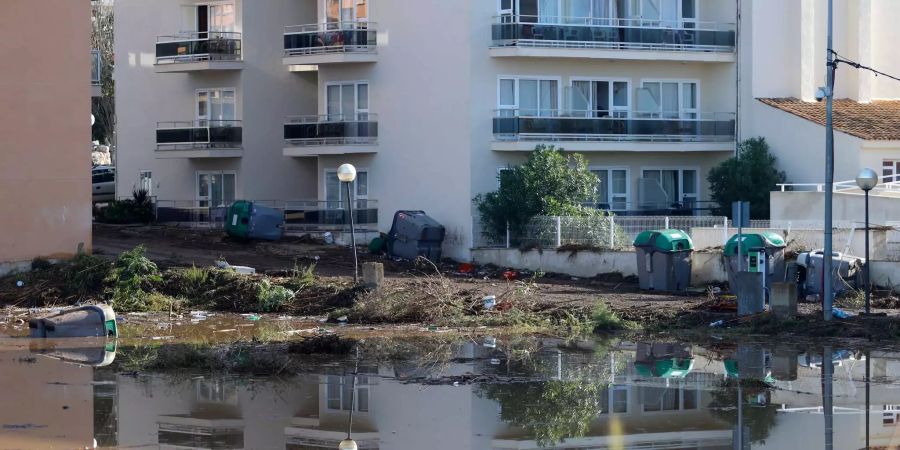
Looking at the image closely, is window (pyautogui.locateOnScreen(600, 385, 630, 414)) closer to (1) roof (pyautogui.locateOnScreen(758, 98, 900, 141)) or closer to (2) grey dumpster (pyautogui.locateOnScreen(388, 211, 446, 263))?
(2) grey dumpster (pyautogui.locateOnScreen(388, 211, 446, 263))

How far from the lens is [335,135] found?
41.0 m

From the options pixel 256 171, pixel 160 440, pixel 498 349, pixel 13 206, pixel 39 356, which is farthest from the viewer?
pixel 256 171

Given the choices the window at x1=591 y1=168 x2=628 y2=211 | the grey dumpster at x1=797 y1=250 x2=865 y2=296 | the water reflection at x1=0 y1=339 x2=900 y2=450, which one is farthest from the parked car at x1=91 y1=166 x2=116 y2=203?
the water reflection at x1=0 y1=339 x2=900 y2=450

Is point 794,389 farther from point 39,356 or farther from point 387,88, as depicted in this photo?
point 387,88

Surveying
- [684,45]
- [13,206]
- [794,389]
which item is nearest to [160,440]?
[794,389]

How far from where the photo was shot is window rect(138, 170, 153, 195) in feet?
157

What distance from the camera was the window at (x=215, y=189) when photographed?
4588 centimetres

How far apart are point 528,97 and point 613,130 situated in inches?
112

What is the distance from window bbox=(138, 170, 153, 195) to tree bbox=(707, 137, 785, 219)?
20.7 metres

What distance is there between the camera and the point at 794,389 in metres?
17.3

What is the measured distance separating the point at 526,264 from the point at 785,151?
969cm

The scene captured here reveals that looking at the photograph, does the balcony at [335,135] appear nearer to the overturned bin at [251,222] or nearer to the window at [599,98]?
the overturned bin at [251,222]

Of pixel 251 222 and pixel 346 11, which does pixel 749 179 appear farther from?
pixel 251 222

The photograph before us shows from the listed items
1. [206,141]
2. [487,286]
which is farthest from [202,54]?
[487,286]
